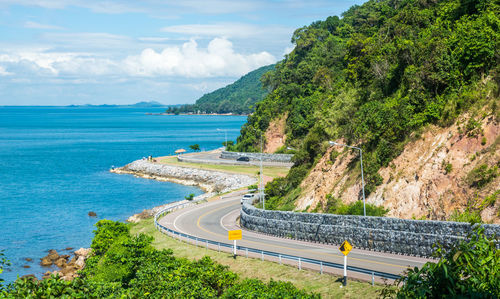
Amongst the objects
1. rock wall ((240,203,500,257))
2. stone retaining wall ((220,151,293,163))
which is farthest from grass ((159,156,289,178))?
rock wall ((240,203,500,257))

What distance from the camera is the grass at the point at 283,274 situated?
2362 centimetres

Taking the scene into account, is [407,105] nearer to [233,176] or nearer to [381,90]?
[381,90]

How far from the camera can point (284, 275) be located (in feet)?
90.7

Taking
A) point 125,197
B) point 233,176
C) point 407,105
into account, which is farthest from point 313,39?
point 407,105

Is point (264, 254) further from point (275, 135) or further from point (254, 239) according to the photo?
point (275, 135)

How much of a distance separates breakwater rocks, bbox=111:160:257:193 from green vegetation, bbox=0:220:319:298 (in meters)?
41.9

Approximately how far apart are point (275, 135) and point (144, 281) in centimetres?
7549

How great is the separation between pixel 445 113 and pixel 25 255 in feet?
138

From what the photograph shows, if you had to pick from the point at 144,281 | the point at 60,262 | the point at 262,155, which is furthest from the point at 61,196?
the point at 144,281

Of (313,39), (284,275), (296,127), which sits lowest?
(284,275)

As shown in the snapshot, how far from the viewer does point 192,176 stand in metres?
95.0

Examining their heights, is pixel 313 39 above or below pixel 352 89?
above

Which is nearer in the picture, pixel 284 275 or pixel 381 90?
pixel 284 275

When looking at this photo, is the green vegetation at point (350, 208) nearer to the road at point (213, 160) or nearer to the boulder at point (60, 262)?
the boulder at point (60, 262)
